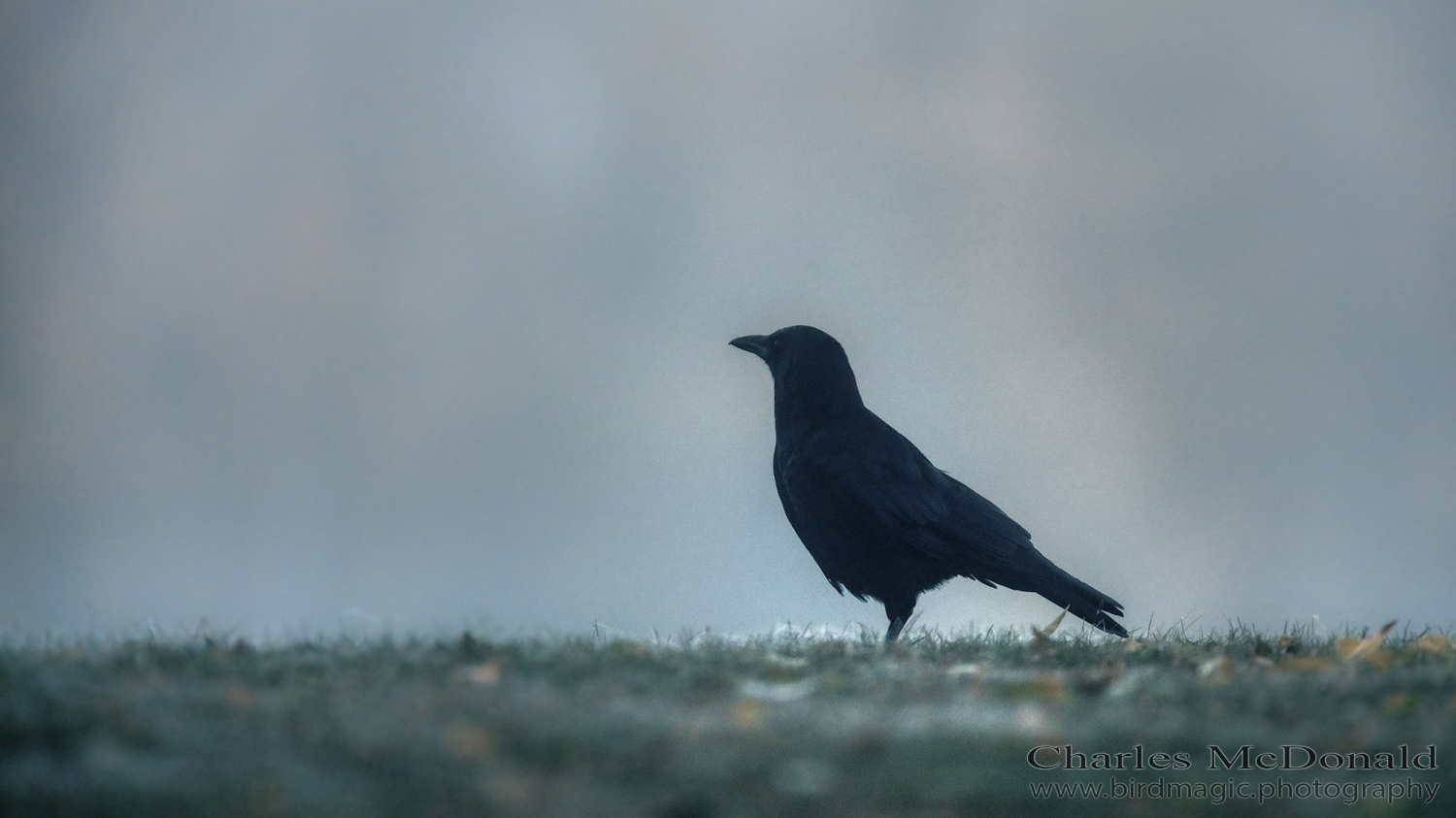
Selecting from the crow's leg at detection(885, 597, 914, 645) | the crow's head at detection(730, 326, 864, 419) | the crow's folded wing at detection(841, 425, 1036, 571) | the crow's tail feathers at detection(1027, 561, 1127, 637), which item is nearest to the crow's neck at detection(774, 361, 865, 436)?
the crow's head at detection(730, 326, 864, 419)

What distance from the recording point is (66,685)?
276cm

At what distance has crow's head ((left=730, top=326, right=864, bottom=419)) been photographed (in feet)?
21.0

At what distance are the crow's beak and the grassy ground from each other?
10.7 ft

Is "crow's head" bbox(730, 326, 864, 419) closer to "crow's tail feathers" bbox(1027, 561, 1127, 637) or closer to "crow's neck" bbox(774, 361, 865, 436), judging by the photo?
"crow's neck" bbox(774, 361, 865, 436)

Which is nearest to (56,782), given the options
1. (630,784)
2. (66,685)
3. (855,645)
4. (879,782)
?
(66,685)

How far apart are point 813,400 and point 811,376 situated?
0.43 ft

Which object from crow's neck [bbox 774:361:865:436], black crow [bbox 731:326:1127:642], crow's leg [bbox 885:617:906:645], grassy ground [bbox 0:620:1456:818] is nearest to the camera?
grassy ground [bbox 0:620:1456:818]

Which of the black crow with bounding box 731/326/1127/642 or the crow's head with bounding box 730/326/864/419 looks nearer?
the black crow with bounding box 731/326/1127/642

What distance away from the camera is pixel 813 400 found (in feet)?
21.0

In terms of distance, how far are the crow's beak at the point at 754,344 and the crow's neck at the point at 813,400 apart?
333 millimetres

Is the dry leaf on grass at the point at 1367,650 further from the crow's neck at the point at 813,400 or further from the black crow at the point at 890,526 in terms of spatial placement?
the crow's neck at the point at 813,400

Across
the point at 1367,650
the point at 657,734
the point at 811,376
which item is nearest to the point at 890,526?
the point at 811,376

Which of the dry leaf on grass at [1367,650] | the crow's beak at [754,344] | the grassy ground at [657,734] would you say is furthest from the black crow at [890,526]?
the grassy ground at [657,734]

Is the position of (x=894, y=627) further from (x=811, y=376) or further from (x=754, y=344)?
(x=754, y=344)
